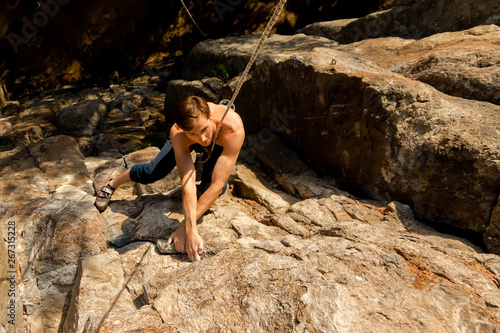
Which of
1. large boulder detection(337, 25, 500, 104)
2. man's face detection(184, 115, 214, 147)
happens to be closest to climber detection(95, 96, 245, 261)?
man's face detection(184, 115, 214, 147)

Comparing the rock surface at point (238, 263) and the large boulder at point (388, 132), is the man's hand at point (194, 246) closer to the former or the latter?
the rock surface at point (238, 263)

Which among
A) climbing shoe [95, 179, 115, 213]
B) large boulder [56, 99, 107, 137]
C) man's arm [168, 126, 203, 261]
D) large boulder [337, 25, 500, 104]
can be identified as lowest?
large boulder [56, 99, 107, 137]

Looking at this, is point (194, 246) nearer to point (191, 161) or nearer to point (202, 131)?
point (191, 161)

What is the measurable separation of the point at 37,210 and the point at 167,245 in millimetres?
1272

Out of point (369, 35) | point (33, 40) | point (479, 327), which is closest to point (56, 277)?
point (479, 327)

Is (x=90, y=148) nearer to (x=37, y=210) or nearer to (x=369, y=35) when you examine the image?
(x=37, y=210)

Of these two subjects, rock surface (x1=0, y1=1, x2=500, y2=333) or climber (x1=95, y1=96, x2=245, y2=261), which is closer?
rock surface (x1=0, y1=1, x2=500, y2=333)

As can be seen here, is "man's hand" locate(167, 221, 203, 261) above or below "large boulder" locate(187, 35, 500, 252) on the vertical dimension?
below

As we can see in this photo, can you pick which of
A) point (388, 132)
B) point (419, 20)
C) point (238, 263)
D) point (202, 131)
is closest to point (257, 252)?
point (238, 263)

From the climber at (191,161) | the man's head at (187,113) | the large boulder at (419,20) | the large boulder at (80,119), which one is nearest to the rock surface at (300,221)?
the climber at (191,161)

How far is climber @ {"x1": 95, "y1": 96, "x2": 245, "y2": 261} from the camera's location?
2.41 metres

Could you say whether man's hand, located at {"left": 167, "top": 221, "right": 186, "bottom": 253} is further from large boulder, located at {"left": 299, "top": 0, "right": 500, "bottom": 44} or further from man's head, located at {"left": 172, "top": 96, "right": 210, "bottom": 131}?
large boulder, located at {"left": 299, "top": 0, "right": 500, "bottom": 44}

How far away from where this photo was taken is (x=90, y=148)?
5570 millimetres

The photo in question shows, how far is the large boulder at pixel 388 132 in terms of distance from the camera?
2.77 metres
